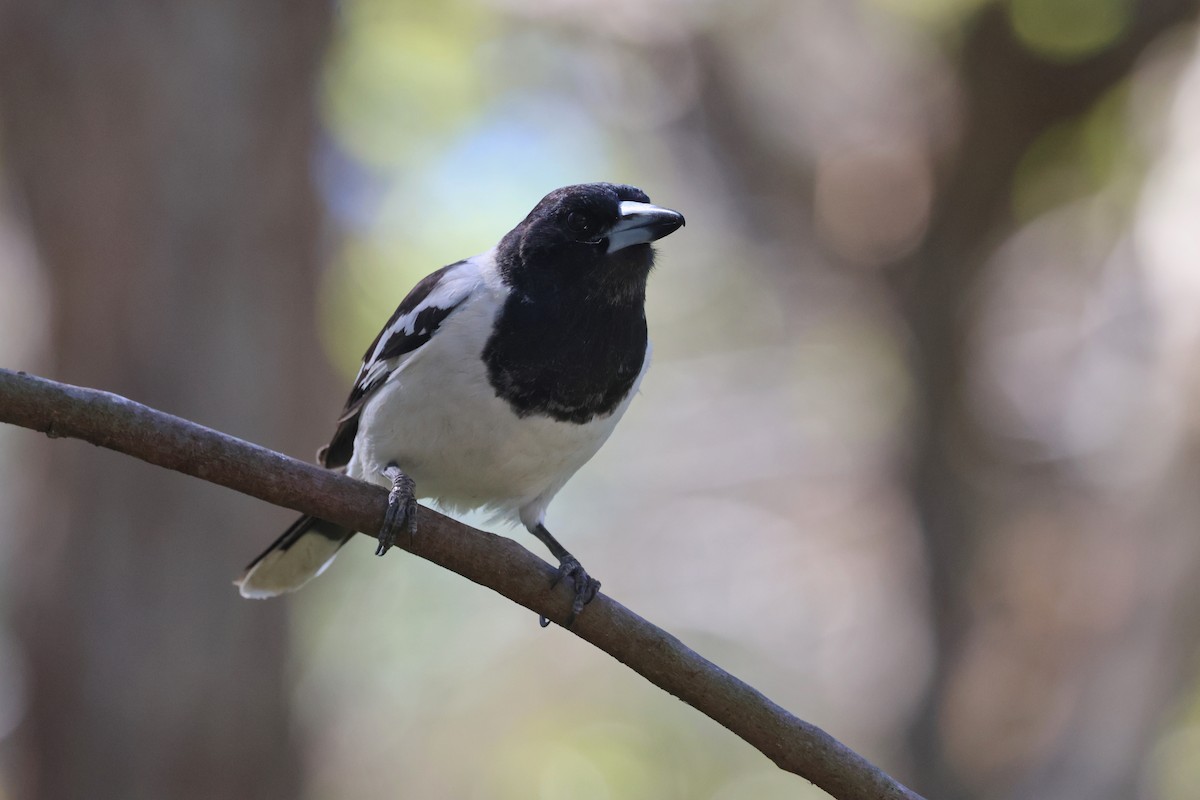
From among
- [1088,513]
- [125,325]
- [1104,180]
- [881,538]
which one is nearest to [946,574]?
[881,538]

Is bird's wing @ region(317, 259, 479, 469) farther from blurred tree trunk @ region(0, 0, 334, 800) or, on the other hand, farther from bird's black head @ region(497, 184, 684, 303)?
blurred tree trunk @ region(0, 0, 334, 800)

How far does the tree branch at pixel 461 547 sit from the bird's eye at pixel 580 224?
3.80 feet

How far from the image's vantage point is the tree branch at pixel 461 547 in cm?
241

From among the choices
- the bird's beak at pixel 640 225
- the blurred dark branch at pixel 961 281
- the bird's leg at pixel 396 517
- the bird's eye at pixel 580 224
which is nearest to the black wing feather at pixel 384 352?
the bird's eye at pixel 580 224

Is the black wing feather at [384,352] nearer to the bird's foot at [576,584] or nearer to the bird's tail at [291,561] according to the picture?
the bird's tail at [291,561]

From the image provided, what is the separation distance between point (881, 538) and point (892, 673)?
1034mm

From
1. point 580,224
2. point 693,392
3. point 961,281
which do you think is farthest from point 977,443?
point 580,224

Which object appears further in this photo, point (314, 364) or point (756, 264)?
point (756, 264)

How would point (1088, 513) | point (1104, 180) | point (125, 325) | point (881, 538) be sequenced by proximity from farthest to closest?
1. point (881, 538)
2. point (1104, 180)
3. point (1088, 513)
4. point (125, 325)

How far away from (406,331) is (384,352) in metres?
0.14

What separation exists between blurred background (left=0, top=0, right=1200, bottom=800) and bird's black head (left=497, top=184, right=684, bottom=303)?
1.49 feet

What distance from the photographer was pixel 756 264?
9.43 meters

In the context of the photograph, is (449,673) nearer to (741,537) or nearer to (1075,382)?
(741,537)

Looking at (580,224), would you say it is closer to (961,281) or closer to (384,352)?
(384,352)
